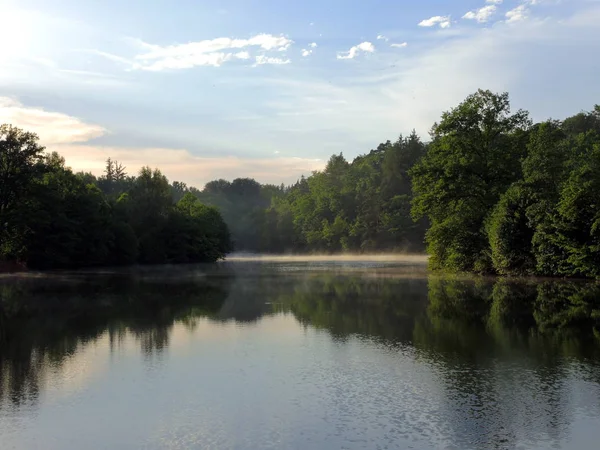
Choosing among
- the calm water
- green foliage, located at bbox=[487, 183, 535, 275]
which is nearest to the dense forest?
green foliage, located at bbox=[487, 183, 535, 275]

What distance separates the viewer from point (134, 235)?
8100cm

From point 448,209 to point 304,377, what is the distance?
41370mm

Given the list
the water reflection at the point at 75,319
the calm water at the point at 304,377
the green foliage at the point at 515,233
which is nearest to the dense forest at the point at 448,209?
the green foliage at the point at 515,233

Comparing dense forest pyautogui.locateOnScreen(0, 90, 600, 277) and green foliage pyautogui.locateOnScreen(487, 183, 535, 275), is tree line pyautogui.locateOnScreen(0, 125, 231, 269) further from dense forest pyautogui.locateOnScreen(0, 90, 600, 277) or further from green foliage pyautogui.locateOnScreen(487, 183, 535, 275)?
green foliage pyautogui.locateOnScreen(487, 183, 535, 275)

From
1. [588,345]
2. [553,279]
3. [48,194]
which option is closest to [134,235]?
[48,194]

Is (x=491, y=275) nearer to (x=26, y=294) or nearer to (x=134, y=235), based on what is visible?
(x=26, y=294)

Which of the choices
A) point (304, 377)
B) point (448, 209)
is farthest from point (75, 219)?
point (304, 377)

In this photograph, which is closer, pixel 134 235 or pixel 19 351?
pixel 19 351

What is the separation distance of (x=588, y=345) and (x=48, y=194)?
6043 cm

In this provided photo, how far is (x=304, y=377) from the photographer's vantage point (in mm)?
13219

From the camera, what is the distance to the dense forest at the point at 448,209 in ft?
137

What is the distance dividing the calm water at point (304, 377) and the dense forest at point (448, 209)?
16.6m

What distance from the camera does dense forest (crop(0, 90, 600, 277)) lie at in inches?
1642

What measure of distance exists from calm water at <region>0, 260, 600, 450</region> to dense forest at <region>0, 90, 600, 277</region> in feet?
54.6
